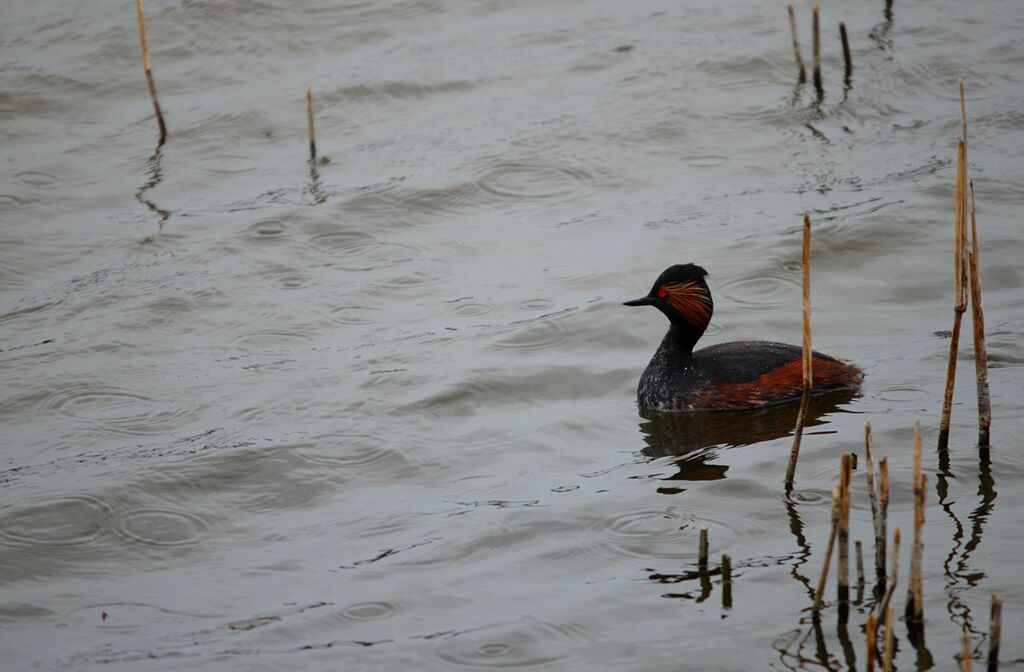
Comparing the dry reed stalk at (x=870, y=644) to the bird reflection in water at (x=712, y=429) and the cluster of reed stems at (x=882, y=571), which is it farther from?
the bird reflection in water at (x=712, y=429)

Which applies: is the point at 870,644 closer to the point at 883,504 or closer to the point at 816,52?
the point at 883,504

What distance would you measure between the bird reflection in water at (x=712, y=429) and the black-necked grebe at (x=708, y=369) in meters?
0.08

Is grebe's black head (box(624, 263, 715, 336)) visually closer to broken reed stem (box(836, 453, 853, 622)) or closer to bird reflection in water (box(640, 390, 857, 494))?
bird reflection in water (box(640, 390, 857, 494))

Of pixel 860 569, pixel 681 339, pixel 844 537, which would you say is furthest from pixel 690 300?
pixel 844 537

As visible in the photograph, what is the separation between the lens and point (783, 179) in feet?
42.5

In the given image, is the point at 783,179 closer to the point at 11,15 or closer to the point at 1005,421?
the point at 1005,421

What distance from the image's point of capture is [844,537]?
16.5 ft

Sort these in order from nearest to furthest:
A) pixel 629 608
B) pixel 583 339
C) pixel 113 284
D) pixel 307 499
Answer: pixel 629 608 → pixel 307 499 → pixel 583 339 → pixel 113 284

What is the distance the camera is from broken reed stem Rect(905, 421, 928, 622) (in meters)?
4.69

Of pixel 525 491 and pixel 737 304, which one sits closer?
pixel 525 491

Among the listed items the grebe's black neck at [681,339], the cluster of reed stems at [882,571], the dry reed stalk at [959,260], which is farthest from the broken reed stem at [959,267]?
the grebe's black neck at [681,339]

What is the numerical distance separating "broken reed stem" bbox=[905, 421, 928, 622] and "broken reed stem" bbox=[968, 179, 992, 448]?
5.44ft

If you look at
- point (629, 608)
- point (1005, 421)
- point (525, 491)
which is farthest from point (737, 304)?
point (629, 608)

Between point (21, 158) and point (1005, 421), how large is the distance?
11642mm
